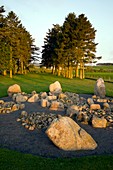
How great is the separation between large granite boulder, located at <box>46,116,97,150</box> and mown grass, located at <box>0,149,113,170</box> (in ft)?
4.68

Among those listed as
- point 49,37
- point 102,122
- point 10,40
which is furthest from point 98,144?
point 49,37

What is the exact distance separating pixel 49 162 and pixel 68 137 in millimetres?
2213

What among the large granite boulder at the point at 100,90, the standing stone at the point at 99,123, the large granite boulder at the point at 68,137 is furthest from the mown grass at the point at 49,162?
Result: the large granite boulder at the point at 100,90

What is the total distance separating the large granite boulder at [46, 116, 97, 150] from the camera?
35.8ft

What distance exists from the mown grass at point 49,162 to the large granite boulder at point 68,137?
1426 mm

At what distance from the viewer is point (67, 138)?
11.0 m

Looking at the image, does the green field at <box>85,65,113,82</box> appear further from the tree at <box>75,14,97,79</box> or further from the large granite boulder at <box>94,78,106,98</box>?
the large granite boulder at <box>94,78,106,98</box>

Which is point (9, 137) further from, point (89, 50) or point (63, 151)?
point (89, 50)

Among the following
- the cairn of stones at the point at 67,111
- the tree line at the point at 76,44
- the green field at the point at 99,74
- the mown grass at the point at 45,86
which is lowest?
the cairn of stones at the point at 67,111

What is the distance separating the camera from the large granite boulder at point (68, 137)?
10906mm

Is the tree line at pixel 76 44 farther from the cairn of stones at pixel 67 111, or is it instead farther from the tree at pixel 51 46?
the cairn of stones at pixel 67 111

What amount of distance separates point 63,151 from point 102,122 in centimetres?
520

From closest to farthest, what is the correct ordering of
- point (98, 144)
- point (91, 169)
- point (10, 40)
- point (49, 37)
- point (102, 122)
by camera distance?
point (91, 169), point (98, 144), point (102, 122), point (10, 40), point (49, 37)

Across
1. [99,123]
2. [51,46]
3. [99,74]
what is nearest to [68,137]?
[99,123]
